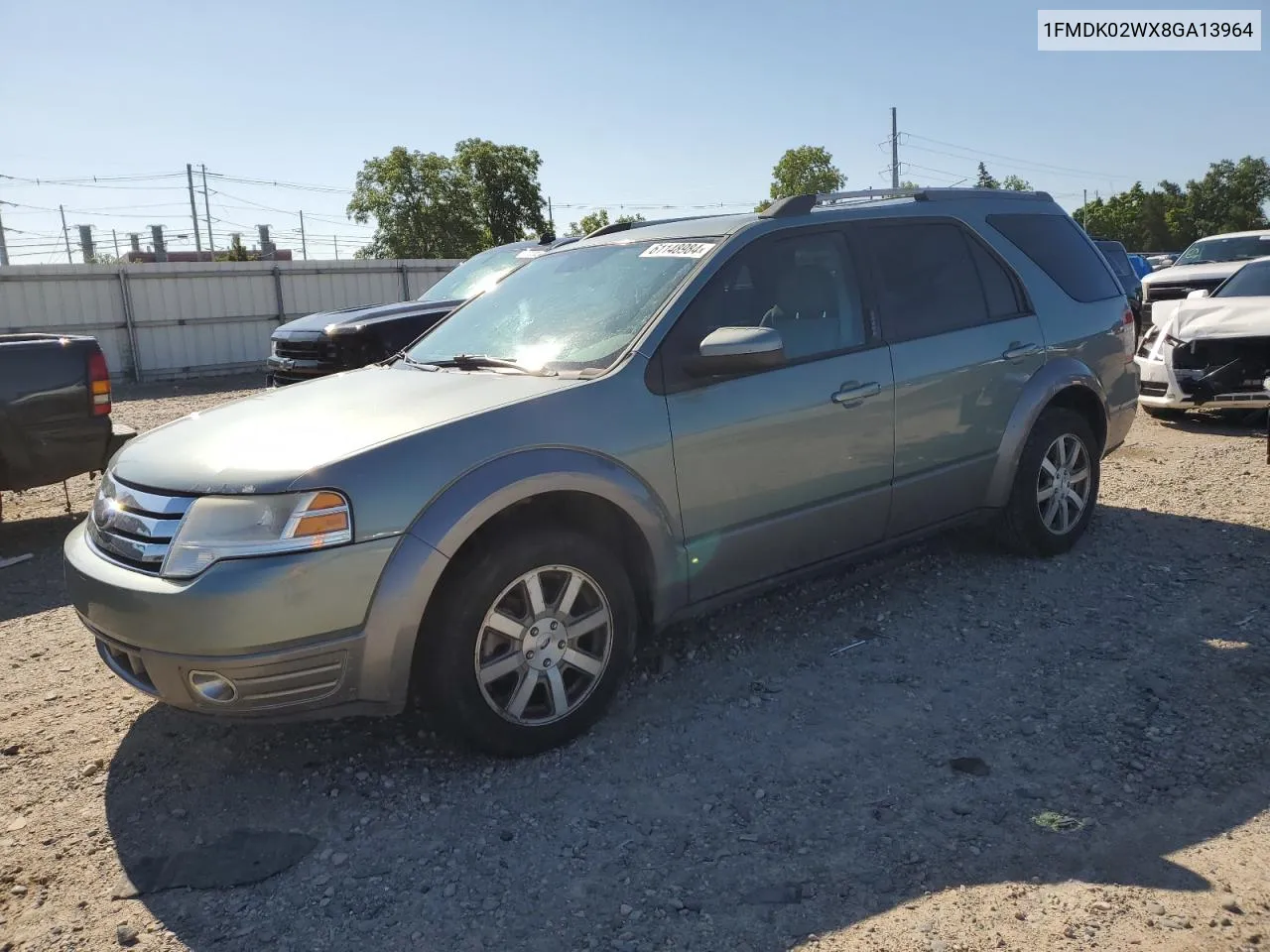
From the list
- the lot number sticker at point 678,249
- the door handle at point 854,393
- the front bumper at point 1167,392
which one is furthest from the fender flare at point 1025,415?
the front bumper at point 1167,392

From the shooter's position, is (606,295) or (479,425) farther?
(606,295)

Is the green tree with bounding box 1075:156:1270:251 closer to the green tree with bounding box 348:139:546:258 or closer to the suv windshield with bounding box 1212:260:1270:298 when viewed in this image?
the green tree with bounding box 348:139:546:258

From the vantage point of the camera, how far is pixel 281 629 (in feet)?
9.27

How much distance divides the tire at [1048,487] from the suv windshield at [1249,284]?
17.7 ft

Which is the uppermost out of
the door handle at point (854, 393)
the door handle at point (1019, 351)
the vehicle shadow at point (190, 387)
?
the door handle at point (1019, 351)

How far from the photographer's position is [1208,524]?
5781 mm

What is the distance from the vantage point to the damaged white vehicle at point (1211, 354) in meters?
8.35

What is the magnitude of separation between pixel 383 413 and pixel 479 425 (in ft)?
1.23

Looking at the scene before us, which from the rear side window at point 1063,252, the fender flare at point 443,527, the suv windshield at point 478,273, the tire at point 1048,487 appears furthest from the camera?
the suv windshield at point 478,273

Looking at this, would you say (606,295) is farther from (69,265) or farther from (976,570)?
(69,265)

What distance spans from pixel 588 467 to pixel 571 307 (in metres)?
0.97

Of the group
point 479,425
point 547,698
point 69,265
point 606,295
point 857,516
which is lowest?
point 547,698

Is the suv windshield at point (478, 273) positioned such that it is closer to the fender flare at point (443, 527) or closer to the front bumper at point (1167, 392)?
the front bumper at point (1167, 392)

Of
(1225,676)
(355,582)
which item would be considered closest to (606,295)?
(355,582)
